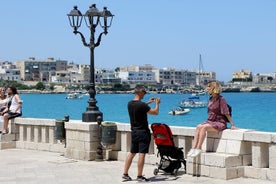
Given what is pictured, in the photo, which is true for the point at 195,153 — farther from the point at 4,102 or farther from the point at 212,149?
the point at 4,102

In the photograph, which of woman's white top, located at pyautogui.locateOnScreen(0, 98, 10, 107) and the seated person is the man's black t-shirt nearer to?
the seated person

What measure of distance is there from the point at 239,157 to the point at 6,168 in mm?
5402

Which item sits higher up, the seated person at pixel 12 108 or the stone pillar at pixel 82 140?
the seated person at pixel 12 108

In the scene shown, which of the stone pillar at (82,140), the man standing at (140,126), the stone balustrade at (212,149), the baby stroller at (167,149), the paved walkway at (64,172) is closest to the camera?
the stone balustrade at (212,149)

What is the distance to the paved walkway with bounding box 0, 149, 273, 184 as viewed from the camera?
10711mm

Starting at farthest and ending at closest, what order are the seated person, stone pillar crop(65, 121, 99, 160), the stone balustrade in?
the seated person → stone pillar crop(65, 121, 99, 160) → the stone balustrade

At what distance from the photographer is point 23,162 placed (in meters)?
13.6

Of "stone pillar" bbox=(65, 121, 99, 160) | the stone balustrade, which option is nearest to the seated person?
the stone balustrade

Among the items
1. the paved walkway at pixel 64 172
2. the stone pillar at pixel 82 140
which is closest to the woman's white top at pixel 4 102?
the paved walkway at pixel 64 172

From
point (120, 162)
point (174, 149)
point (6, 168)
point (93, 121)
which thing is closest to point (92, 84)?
point (93, 121)

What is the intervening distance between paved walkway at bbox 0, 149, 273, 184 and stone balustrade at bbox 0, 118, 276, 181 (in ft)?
0.65

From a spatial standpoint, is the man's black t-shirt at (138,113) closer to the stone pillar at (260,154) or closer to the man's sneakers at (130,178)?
the man's sneakers at (130,178)

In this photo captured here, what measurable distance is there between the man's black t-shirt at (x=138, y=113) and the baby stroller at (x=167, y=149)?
0.50 m

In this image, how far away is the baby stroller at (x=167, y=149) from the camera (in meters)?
11.0
